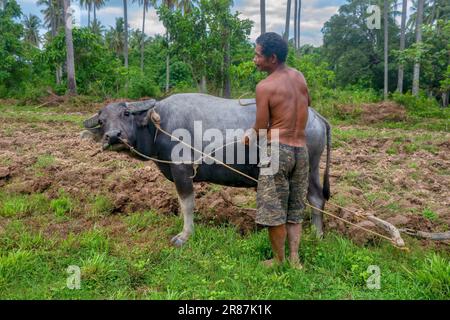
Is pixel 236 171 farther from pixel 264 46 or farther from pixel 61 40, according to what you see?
pixel 61 40

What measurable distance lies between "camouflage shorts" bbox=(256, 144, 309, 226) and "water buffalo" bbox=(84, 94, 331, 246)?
23.3 inches

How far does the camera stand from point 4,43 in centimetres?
2289

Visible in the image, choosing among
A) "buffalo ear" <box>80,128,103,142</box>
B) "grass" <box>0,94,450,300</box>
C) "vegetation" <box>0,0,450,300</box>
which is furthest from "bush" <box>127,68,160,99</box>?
"buffalo ear" <box>80,128,103,142</box>

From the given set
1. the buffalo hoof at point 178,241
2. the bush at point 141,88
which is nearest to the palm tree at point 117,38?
the bush at point 141,88

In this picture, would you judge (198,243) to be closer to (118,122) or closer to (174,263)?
(174,263)

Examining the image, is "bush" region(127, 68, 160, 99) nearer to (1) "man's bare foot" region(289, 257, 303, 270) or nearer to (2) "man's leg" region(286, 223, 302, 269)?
(2) "man's leg" region(286, 223, 302, 269)

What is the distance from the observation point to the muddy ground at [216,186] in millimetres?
4934

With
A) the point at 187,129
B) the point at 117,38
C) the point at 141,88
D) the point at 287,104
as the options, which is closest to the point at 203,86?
the point at 141,88

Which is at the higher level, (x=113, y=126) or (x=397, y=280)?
(x=113, y=126)

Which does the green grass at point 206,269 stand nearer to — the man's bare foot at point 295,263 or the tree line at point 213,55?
the man's bare foot at point 295,263

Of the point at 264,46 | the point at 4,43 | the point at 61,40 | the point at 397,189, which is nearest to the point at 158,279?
the point at 264,46

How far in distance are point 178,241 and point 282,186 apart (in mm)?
1354

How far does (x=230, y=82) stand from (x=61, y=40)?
34.0 feet

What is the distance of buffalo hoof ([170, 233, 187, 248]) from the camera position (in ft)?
13.8
